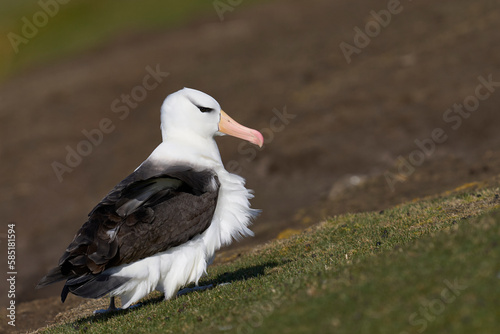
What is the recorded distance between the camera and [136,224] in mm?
9781

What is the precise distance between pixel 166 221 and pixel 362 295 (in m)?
3.87

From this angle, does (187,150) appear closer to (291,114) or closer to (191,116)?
(191,116)

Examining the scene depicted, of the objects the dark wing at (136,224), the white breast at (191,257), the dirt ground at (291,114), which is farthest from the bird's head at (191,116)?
the dirt ground at (291,114)

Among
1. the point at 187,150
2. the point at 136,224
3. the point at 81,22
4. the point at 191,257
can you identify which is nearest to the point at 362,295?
the point at 191,257

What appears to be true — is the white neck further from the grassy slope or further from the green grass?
the green grass

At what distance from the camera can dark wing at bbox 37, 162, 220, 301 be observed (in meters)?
9.39

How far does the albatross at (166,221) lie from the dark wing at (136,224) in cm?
1

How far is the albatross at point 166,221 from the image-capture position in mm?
9445

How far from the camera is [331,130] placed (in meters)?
28.6

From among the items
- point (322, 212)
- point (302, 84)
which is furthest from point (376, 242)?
point (302, 84)

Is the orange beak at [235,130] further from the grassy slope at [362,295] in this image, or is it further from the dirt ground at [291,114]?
the dirt ground at [291,114]

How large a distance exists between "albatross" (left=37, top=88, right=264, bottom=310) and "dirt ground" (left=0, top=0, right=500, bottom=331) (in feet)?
18.8

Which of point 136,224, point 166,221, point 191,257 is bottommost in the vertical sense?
point 191,257

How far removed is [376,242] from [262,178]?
1550cm
